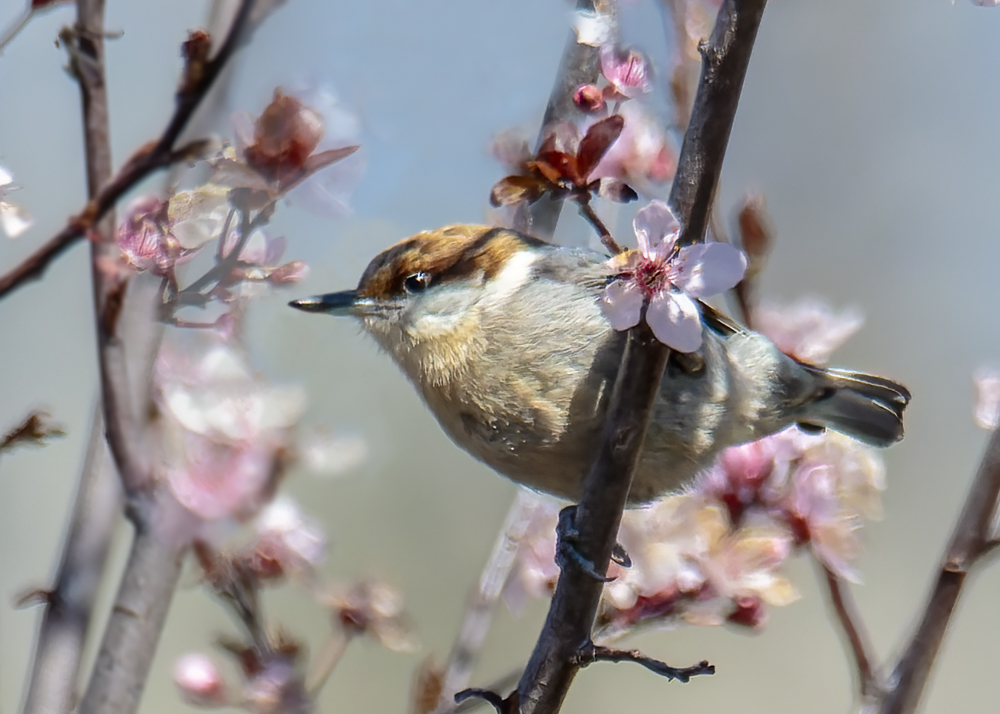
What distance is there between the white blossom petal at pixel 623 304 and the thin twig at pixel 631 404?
5 centimetres

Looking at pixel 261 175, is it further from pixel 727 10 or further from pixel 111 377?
pixel 727 10

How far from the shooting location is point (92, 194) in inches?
33.4

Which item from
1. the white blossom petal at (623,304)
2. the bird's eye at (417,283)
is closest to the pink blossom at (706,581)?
the bird's eye at (417,283)

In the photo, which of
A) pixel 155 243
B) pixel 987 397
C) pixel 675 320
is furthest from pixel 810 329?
pixel 155 243

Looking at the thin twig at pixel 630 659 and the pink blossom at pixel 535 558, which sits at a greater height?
the thin twig at pixel 630 659

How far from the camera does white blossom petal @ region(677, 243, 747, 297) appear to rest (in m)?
0.89

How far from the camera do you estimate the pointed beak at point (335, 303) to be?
5.04 feet

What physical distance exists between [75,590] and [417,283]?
2.50ft

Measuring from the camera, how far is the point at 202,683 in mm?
1447

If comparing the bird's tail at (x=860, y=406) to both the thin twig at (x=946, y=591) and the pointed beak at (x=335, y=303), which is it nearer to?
the thin twig at (x=946, y=591)

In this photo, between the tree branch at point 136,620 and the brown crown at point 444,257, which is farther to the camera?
the brown crown at point 444,257

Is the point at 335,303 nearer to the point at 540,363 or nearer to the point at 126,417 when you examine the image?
the point at 540,363

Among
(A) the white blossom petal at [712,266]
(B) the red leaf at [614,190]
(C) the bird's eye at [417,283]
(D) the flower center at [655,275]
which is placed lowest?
(C) the bird's eye at [417,283]

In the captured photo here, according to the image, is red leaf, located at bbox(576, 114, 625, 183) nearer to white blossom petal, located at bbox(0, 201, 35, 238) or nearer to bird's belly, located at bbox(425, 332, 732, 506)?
bird's belly, located at bbox(425, 332, 732, 506)
